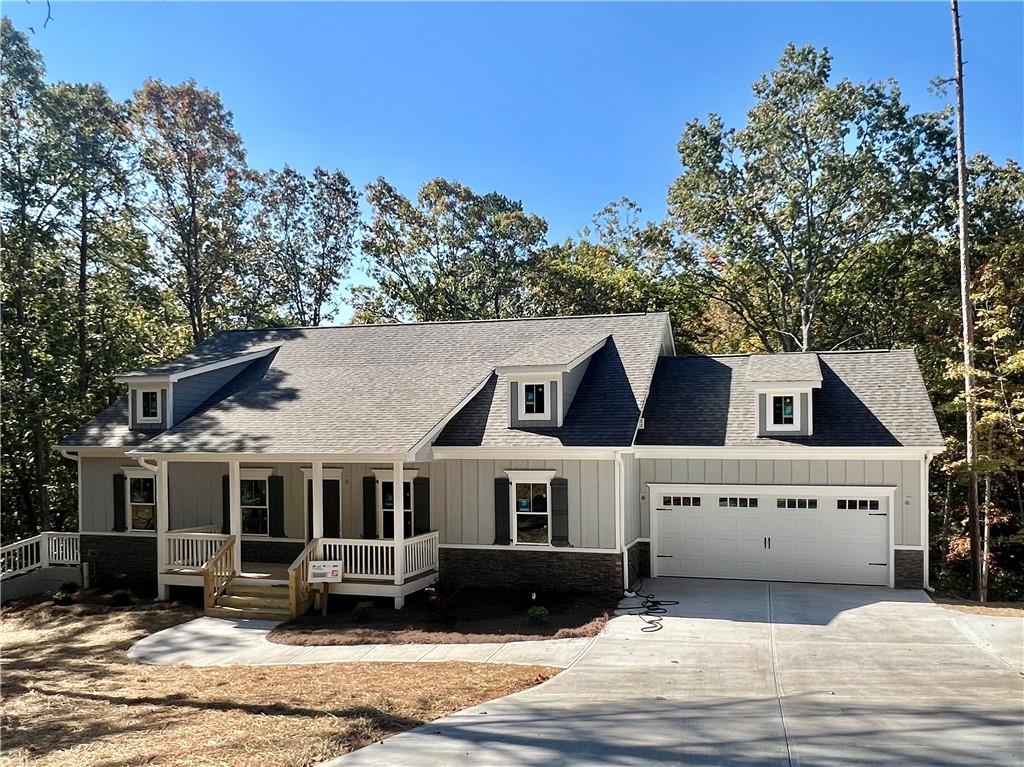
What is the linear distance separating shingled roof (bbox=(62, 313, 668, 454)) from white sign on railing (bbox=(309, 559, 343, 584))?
221cm

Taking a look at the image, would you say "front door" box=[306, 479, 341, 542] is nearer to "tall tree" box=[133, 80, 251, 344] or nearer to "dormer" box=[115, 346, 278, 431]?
"dormer" box=[115, 346, 278, 431]

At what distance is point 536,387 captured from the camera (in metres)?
15.8

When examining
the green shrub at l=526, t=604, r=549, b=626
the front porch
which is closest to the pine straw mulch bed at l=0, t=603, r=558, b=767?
the green shrub at l=526, t=604, r=549, b=626

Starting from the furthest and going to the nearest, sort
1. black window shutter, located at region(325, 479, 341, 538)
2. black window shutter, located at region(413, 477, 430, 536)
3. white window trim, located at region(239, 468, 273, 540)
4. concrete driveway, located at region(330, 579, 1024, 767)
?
white window trim, located at region(239, 468, 273, 540), black window shutter, located at region(325, 479, 341, 538), black window shutter, located at region(413, 477, 430, 536), concrete driveway, located at region(330, 579, 1024, 767)

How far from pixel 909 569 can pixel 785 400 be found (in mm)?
4257

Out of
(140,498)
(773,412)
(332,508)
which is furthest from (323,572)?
(773,412)

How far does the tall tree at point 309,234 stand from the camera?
32.3m

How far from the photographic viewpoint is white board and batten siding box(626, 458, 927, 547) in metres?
15.2

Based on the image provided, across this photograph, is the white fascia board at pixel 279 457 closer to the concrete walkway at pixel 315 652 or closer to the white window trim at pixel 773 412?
the concrete walkway at pixel 315 652

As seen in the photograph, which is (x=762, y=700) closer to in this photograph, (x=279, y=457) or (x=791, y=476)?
(x=791, y=476)

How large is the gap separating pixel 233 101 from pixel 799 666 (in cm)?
2840

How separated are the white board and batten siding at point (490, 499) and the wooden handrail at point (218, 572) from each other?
14.0 ft

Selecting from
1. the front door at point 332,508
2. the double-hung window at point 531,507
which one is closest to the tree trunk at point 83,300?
the front door at point 332,508

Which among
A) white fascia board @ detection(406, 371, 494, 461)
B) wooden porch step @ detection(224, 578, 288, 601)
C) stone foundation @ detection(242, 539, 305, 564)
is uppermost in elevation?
white fascia board @ detection(406, 371, 494, 461)
